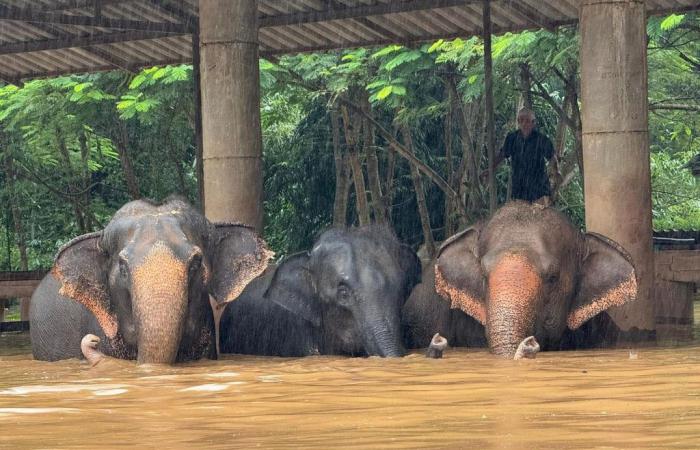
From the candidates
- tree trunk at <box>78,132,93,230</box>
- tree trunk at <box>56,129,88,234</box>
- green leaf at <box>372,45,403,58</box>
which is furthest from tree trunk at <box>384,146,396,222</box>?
tree trunk at <box>56,129,88,234</box>

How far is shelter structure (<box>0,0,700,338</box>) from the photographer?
33.8 feet

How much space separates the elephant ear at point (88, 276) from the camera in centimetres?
933

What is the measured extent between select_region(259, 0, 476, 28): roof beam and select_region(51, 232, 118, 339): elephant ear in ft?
16.0

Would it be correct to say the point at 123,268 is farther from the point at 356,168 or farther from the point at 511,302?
the point at 356,168

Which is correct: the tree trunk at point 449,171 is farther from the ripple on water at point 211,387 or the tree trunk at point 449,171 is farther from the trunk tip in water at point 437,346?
the ripple on water at point 211,387

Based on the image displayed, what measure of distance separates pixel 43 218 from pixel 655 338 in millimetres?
18447

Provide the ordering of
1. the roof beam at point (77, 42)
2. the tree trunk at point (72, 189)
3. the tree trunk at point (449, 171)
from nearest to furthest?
the roof beam at point (77, 42) → the tree trunk at point (449, 171) → the tree trunk at point (72, 189)

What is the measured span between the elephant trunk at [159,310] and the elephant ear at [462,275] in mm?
2151

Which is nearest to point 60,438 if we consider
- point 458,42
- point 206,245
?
point 206,245

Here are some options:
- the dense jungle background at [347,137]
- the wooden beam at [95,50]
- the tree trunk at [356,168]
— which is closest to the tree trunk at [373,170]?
the dense jungle background at [347,137]

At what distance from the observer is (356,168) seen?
2181 cm

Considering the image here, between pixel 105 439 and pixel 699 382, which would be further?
pixel 699 382

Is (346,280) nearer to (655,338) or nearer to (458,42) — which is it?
(655,338)

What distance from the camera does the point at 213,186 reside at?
37.4ft
